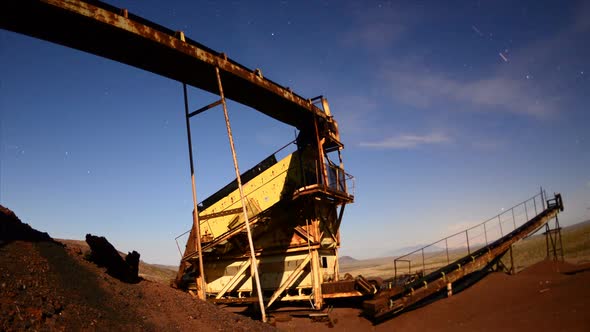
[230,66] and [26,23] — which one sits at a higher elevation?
[230,66]

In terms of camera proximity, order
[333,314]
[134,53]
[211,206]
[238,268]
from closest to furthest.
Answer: [134,53] → [333,314] → [238,268] → [211,206]

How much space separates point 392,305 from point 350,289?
1834 millimetres

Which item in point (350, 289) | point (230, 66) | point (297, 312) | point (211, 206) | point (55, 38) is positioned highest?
point (230, 66)

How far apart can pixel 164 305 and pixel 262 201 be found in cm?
923

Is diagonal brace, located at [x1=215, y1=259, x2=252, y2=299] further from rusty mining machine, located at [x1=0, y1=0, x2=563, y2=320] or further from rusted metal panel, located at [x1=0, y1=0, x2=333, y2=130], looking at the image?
rusted metal panel, located at [x1=0, y1=0, x2=333, y2=130]

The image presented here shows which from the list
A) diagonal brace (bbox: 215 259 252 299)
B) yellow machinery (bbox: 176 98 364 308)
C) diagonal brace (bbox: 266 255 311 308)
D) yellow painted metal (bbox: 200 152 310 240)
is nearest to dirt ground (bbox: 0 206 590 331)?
diagonal brace (bbox: 266 255 311 308)

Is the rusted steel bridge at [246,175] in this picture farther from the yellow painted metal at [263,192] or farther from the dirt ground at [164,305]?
the dirt ground at [164,305]

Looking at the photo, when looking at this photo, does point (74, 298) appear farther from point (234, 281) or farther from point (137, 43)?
point (234, 281)

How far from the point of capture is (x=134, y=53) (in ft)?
36.6

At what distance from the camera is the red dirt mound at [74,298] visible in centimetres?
593

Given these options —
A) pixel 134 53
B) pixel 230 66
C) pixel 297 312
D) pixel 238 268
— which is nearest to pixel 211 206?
pixel 238 268

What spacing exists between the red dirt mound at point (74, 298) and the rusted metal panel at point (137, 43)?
533cm

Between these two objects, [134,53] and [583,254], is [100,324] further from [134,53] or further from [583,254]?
[583,254]

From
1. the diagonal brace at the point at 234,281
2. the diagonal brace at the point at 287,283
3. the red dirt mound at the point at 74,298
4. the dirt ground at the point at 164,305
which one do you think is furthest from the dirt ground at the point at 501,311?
the red dirt mound at the point at 74,298
